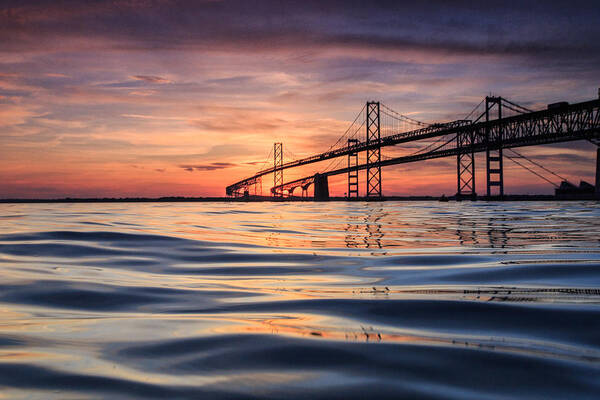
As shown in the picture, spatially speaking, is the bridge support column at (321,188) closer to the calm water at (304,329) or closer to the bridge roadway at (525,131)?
the bridge roadway at (525,131)

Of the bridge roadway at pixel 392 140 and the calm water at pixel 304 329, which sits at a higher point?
the bridge roadway at pixel 392 140

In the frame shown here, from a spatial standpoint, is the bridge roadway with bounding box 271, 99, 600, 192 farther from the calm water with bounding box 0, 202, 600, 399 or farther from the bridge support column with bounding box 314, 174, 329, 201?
the calm water with bounding box 0, 202, 600, 399

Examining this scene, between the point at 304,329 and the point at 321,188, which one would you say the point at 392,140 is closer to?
the point at 321,188

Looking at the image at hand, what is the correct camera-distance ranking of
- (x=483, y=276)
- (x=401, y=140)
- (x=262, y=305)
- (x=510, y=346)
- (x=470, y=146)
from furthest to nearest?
(x=401, y=140)
(x=470, y=146)
(x=483, y=276)
(x=262, y=305)
(x=510, y=346)

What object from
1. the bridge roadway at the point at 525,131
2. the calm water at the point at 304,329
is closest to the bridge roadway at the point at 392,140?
the bridge roadway at the point at 525,131

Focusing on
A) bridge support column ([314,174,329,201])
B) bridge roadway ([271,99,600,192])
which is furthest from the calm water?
bridge support column ([314,174,329,201])

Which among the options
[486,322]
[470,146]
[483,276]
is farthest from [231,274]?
[470,146]

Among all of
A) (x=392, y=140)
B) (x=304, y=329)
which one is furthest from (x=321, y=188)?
(x=304, y=329)

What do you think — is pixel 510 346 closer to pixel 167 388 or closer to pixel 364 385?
pixel 364 385
